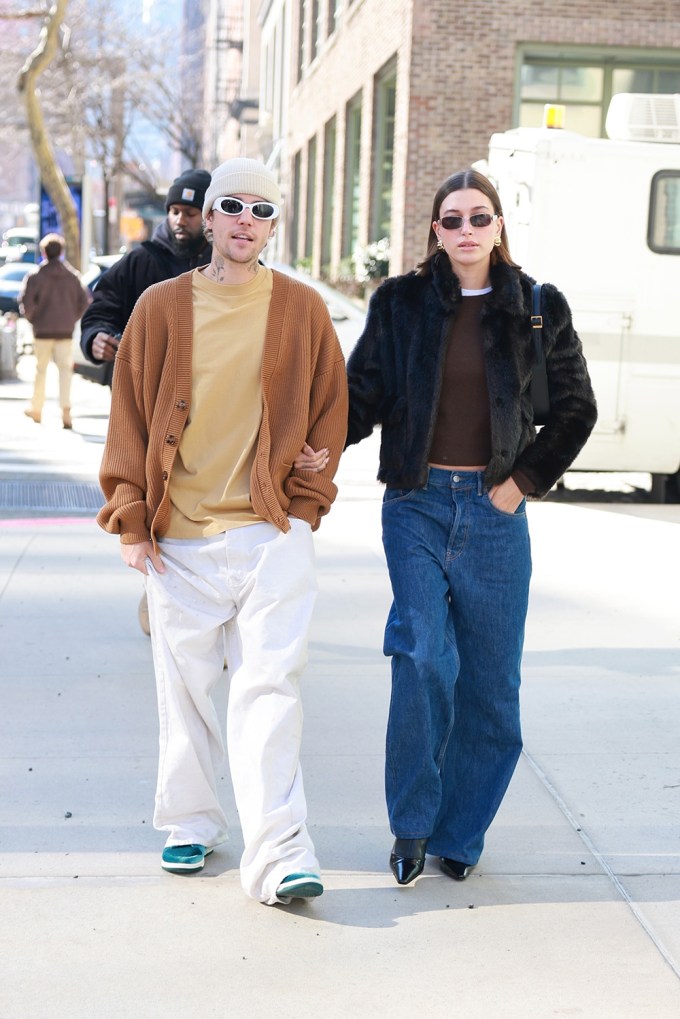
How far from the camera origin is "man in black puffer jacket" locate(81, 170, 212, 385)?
223 inches

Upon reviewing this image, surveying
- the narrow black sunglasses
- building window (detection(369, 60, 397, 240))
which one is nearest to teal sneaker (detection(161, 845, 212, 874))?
the narrow black sunglasses

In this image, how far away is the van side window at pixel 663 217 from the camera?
35.8ft

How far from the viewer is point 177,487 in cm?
376

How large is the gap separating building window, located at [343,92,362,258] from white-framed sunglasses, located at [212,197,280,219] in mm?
21109

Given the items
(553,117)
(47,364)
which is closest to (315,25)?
(47,364)

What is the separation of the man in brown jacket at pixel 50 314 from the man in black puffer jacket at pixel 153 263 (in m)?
9.00

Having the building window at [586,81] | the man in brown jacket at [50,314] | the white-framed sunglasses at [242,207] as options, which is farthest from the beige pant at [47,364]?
the white-framed sunglasses at [242,207]

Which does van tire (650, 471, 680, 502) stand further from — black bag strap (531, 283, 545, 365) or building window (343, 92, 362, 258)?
building window (343, 92, 362, 258)

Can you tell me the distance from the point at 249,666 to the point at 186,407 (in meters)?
0.68

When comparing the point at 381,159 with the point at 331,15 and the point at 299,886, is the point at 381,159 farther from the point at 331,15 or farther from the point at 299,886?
the point at 299,886

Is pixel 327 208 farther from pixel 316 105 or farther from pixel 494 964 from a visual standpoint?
pixel 494 964

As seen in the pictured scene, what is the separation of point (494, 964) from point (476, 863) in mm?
591

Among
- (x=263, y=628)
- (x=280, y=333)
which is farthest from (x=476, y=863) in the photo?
(x=280, y=333)

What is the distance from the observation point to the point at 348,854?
13.6ft
